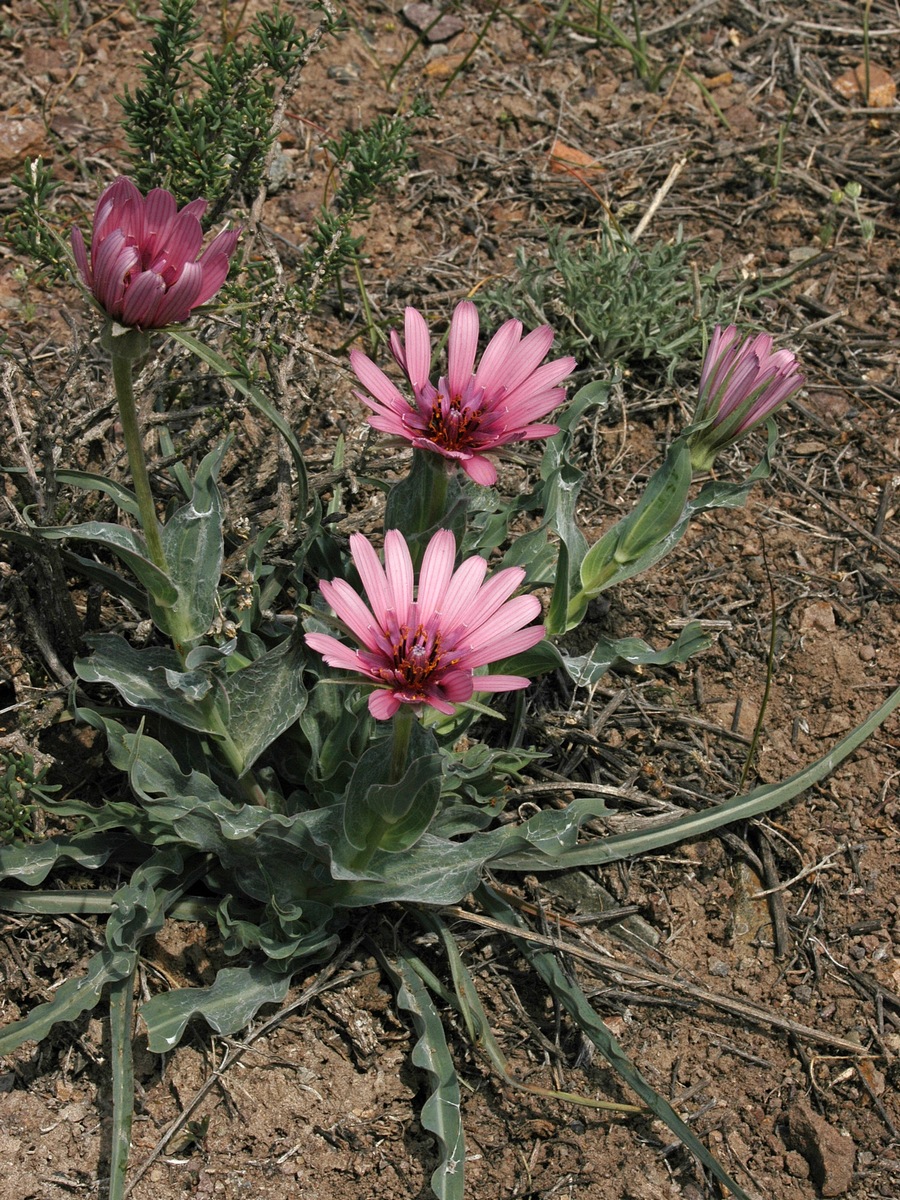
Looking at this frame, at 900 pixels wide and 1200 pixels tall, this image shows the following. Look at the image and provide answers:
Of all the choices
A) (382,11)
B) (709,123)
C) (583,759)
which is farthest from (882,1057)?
(382,11)

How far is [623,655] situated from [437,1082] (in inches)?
42.8

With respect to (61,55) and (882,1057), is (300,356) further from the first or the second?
(882,1057)

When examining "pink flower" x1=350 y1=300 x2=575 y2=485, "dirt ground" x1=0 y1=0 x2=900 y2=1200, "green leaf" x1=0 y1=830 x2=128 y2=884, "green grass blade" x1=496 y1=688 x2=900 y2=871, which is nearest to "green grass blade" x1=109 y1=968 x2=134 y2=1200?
"dirt ground" x1=0 y1=0 x2=900 y2=1200

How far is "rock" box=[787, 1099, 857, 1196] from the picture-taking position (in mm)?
2611

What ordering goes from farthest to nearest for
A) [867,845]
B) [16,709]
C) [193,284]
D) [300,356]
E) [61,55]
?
1. [61,55]
2. [300,356]
3. [867,845]
4. [16,709]
5. [193,284]

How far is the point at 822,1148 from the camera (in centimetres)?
264

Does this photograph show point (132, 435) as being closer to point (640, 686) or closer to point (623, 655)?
point (623, 655)

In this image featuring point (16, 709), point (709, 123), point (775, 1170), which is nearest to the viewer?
point (775, 1170)

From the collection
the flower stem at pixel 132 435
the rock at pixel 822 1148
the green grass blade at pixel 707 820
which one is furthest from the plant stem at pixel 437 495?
the rock at pixel 822 1148

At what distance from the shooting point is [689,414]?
4000mm

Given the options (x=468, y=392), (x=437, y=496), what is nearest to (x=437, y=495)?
(x=437, y=496)

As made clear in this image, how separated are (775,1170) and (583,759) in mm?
1111

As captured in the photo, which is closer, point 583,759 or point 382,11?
point 583,759

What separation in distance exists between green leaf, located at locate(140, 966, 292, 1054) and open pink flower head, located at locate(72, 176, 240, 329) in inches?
57.3
